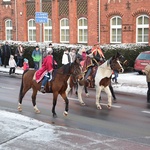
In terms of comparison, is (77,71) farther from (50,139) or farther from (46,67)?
(50,139)

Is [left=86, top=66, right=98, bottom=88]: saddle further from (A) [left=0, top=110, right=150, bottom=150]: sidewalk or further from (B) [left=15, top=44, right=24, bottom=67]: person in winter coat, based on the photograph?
(B) [left=15, top=44, right=24, bottom=67]: person in winter coat

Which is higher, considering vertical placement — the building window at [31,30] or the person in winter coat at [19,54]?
the building window at [31,30]

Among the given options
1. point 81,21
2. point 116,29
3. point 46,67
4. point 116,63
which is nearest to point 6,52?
point 81,21

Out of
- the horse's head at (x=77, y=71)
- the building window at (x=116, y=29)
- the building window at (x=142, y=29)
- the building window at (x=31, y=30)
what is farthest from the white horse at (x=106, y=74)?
the building window at (x=31, y=30)

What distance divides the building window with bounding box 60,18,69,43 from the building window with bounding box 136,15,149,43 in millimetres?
7135

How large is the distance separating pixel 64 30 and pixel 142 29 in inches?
311

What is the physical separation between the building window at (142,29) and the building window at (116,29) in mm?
1610

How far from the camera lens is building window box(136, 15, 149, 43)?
30.7 metres

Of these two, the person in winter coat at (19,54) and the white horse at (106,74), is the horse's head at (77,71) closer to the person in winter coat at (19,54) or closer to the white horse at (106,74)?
the white horse at (106,74)

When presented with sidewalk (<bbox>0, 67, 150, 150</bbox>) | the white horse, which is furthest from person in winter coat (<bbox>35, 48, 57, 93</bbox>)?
the white horse

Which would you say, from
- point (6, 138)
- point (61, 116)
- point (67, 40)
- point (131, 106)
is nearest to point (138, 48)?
point (67, 40)

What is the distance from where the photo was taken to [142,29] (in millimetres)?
30844

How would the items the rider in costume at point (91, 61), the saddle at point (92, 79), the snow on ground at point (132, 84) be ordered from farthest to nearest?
the snow on ground at point (132, 84) < the rider in costume at point (91, 61) < the saddle at point (92, 79)

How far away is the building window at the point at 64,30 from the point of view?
35.6m
